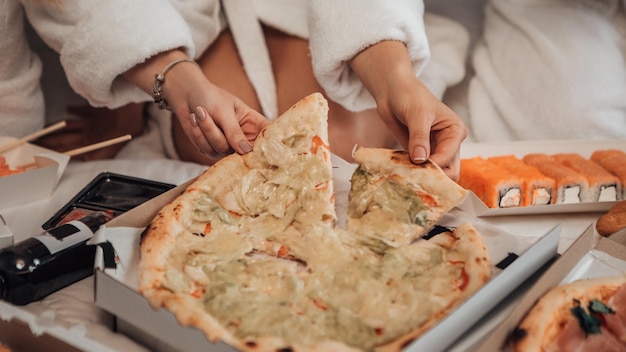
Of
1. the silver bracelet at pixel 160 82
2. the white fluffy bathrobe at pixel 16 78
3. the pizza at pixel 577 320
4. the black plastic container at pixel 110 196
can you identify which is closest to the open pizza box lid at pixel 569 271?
the pizza at pixel 577 320

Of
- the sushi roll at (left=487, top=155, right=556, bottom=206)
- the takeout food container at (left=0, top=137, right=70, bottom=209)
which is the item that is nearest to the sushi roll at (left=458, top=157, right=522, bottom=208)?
the sushi roll at (left=487, top=155, right=556, bottom=206)

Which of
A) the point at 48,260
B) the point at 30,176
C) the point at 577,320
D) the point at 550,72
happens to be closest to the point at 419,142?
the point at 577,320

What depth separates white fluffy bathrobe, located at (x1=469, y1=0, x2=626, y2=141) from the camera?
2.18m

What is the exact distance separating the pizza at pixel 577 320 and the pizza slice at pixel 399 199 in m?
0.26

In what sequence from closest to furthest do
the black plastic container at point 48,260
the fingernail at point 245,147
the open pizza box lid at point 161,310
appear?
1. the open pizza box lid at point 161,310
2. the black plastic container at point 48,260
3. the fingernail at point 245,147

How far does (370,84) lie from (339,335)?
0.89 metres

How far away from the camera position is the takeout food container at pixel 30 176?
156cm

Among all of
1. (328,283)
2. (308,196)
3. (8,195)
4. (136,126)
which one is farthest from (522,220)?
(136,126)

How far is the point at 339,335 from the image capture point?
0.86 m

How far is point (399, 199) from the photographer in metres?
1.18

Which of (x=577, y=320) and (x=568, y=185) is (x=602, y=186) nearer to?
(x=568, y=185)

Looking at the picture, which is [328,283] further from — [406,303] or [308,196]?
[308,196]

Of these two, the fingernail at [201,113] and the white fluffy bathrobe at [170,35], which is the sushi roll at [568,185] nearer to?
the white fluffy bathrobe at [170,35]

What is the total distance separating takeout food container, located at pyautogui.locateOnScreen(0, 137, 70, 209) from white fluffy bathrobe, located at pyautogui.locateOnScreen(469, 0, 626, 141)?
1.40 meters
